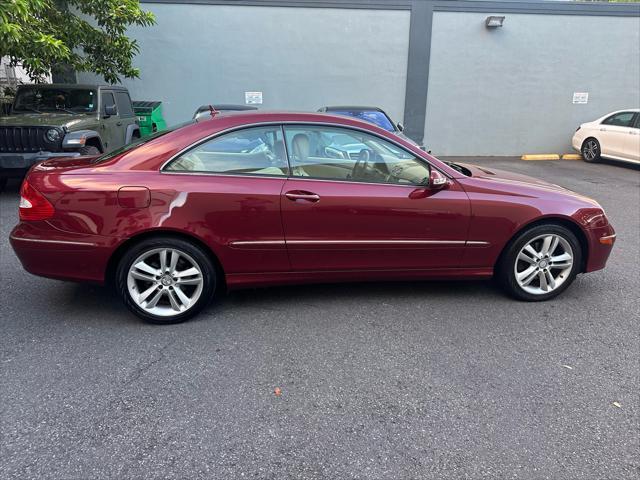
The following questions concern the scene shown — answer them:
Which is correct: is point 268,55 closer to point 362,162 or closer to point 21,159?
point 21,159

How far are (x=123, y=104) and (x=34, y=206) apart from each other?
6.90m

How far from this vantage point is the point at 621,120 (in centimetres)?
1250

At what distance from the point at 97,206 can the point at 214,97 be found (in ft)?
34.6

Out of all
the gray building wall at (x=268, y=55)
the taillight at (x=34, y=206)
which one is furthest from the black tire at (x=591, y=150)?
the taillight at (x=34, y=206)

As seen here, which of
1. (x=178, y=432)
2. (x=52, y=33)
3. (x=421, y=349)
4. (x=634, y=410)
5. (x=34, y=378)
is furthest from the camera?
(x=52, y=33)

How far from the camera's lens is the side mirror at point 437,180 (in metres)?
3.74

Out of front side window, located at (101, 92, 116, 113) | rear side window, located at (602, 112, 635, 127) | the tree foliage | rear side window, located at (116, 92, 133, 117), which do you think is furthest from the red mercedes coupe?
rear side window, located at (602, 112, 635, 127)

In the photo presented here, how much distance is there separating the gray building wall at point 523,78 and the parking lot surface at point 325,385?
10.5 m

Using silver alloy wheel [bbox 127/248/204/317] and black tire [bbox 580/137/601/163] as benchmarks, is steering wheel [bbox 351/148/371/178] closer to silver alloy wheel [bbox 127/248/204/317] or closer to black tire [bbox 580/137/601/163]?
silver alloy wheel [bbox 127/248/204/317]

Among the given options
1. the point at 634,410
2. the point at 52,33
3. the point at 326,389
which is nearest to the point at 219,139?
the point at 326,389

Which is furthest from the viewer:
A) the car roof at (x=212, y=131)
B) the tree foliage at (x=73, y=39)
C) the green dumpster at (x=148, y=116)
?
the green dumpster at (x=148, y=116)

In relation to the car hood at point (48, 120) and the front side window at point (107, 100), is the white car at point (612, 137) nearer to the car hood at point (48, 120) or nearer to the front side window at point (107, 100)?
the front side window at point (107, 100)

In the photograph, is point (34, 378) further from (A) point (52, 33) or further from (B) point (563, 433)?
(A) point (52, 33)

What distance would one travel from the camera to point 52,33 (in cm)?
897
